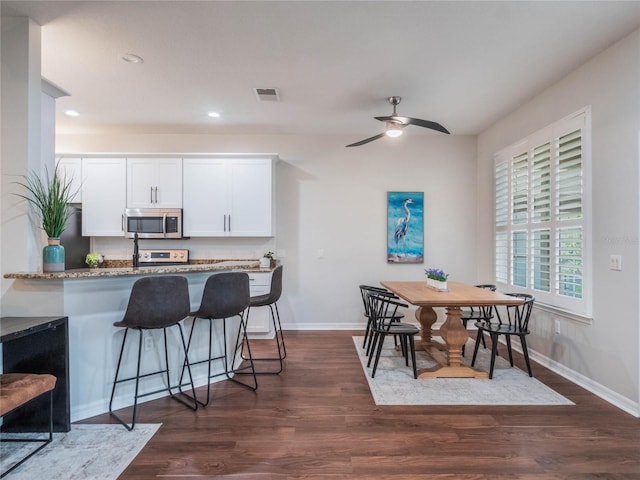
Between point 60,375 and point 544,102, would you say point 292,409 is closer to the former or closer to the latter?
point 60,375

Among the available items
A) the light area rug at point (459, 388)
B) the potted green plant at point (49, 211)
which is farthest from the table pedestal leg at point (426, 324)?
the potted green plant at point (49, 211)

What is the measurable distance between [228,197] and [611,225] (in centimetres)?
408

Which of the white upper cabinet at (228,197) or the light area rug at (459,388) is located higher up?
the white upper cabinet at (228,197)

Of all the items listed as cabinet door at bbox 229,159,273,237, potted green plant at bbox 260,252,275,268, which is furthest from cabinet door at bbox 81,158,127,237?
potted green plant at bbox 260,252,275,268

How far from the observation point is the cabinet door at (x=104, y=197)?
4.45m

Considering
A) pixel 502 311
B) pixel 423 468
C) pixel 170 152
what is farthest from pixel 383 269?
pixel 170 152

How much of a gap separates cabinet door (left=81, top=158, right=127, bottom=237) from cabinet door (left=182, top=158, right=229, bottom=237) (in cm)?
83

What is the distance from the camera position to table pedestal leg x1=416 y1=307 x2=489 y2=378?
3098mm

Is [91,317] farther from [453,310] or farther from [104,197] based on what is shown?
[453,310]

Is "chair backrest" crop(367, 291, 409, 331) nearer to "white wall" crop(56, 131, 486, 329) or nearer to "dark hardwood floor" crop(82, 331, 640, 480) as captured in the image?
"dark hardwood floor" crop(82, 331, 640, 480)

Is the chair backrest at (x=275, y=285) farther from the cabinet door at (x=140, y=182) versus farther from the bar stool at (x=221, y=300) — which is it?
the cabinet door at (x=140, y=182)

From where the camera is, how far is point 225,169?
4.54 metres

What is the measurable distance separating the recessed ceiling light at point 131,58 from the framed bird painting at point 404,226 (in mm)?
3388

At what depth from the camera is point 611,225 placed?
105 inches
